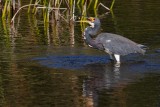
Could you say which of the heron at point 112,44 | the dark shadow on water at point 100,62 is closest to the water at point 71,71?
the dark shadow on water at point 100,62

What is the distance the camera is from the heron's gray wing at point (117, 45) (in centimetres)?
1566

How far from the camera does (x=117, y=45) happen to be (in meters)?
15.6

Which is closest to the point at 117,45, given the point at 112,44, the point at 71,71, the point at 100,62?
the point at 112,44

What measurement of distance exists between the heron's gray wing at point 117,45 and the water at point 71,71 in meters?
0.34

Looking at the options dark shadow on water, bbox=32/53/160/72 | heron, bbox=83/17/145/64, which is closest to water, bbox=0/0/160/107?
dark shadow on water, bbox=32/53/160/72

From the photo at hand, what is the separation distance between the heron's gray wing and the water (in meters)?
0.34

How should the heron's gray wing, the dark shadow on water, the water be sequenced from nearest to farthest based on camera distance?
the water, the dark shadow on water, the heron's gray wing

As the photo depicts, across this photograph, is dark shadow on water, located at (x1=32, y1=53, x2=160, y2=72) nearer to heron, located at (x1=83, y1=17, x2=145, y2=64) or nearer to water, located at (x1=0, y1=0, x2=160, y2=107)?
water, located at (x1=0, y1=0, x2=160, y2=107)

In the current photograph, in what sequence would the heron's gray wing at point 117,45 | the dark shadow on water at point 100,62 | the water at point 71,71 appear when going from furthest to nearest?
the heron's gray wing at point 117,45 < the dark shadow on water at point 100,62 < the water at point 71,71

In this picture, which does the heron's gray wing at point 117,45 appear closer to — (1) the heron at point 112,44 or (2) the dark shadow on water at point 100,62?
(1) the heron at point 112,44

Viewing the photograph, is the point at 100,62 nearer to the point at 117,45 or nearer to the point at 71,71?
the point at 117,45

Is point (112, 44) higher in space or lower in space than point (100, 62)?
higher

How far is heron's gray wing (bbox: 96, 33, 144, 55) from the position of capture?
1566 centimetres

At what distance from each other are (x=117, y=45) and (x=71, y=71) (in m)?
1.74
